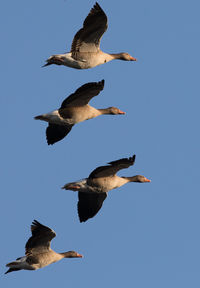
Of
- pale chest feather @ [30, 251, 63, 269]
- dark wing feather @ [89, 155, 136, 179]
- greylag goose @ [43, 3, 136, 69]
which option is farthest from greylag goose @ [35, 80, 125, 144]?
pale chest feather @ [30, 251, 63, 269]

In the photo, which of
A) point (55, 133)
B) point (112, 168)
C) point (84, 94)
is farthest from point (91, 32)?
point (112, 168)

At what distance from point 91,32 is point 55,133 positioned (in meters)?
3.36

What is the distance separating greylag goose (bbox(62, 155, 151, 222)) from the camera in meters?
33.8

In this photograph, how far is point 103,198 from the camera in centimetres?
3556

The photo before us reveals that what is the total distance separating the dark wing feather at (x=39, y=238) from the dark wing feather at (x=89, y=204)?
2.15 m

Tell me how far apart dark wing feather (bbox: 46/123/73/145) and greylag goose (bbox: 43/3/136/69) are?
7.12 ft

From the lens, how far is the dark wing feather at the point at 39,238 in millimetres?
32844

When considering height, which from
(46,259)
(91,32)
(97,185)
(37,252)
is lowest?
(46,259)

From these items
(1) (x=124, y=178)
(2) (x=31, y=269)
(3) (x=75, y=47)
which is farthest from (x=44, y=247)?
(3) (x=75, y=47)

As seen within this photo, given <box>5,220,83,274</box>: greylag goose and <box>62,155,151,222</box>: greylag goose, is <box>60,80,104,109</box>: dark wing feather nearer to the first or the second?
<box>62,155,151,222</box>: greylag goose

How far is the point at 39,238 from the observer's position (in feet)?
109

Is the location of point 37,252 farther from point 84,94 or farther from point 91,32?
point 91,32

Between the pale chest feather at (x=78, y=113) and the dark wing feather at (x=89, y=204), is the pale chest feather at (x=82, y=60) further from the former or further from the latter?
the dark wing feather at (x=89, y=204)

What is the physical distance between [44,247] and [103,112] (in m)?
4.30
